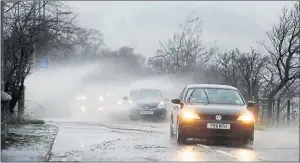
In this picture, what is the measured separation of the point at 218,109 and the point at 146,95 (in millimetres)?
13491

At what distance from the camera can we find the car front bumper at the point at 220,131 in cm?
1325

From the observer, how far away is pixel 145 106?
25688 mm

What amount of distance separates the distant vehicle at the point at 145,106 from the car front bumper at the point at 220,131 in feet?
40.2

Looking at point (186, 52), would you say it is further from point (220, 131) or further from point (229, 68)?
point (220, 131)

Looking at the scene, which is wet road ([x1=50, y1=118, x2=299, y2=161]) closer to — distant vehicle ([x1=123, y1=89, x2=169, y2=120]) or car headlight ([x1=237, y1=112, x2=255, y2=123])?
car headlight ([x1=237, y1=112, x2=255, y2=123])

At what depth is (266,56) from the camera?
1261 inches

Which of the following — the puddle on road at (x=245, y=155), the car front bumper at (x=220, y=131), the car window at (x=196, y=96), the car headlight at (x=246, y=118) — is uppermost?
the car window at (x=196, y=96)

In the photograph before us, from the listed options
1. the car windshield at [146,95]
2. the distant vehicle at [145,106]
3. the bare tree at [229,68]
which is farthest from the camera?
the bare tree at [229,68]

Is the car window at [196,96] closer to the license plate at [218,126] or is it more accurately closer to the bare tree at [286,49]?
the license plate at [218,126]

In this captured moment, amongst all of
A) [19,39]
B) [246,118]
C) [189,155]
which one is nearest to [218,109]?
[246,118]

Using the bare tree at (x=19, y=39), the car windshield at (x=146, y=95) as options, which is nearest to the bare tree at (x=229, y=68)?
the car windshield at (x=146, y=95)

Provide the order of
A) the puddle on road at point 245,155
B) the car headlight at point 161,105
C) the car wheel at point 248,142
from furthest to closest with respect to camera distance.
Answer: the car headlight at point 161,105 → the car wheel at point 248,142 → the puddle on road at point 245,155

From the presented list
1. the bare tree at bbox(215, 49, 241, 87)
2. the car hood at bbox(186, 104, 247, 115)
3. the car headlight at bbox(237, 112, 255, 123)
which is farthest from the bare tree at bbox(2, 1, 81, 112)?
the bare tree at bbox(215, 49, 241, 87)

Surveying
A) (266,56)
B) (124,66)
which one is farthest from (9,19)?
(124,66)
